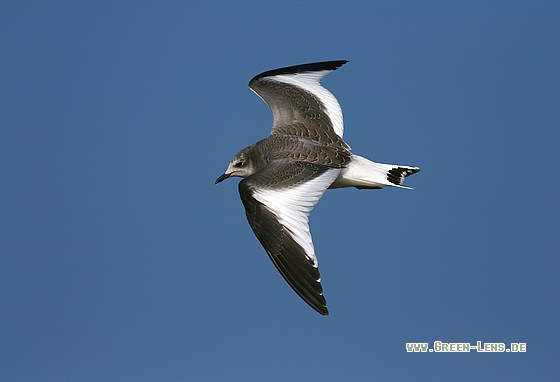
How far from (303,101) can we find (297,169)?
7.27ft

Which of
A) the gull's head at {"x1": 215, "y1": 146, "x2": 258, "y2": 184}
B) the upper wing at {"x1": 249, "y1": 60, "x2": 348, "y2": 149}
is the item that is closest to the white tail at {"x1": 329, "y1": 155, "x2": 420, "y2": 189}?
the upper wing at {"x1": 249, "y1": 60, "x2": 348, "y2": 149}

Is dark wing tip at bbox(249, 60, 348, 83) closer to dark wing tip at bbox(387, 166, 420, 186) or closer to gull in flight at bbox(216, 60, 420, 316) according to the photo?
gull in flight at bbox(216, 60, 420, 316)

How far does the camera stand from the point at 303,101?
995 centimetres

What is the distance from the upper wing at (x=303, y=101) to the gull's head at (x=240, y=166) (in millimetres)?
672

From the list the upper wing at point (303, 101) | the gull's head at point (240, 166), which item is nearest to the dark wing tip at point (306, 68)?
the upper wing at point (303, 101)

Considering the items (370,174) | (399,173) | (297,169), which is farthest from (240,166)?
(399,173)

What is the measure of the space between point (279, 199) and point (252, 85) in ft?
11.6

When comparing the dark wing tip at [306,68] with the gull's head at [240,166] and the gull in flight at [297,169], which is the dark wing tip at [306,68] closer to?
the gull in flight at [297,169]

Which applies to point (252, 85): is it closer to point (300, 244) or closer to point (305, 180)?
point (305, 180)

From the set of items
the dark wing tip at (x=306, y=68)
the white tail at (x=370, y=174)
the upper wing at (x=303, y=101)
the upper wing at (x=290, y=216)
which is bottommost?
the upper wing at (x=290, y=216)

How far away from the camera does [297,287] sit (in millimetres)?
6793

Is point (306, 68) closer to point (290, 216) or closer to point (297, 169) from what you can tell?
point (297, 169)

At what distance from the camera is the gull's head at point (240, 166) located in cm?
916

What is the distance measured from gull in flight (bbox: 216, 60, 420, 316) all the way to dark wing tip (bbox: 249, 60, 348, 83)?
0.6 inches
